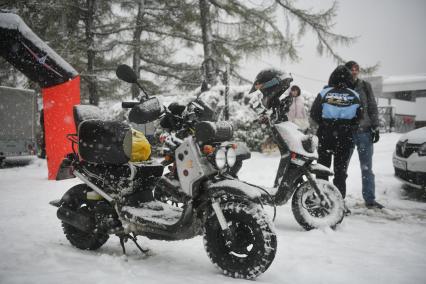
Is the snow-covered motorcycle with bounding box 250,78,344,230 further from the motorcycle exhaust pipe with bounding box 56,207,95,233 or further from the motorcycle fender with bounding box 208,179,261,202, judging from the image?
the motorcycle exhaust pipe with bounding box 56,207,95,233

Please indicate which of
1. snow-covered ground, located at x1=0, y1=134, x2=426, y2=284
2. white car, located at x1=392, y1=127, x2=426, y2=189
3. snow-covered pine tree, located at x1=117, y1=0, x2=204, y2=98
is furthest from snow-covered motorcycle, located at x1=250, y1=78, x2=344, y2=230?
snow-covered pine tree, located at x1=117, y1=0, x2=204, y2=98

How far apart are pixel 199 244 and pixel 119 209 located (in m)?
1.03

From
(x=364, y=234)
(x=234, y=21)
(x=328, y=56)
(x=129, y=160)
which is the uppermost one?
(x=234, y=21)

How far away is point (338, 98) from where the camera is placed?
5.15 metres

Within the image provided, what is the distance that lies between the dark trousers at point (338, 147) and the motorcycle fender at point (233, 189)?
2.74 m

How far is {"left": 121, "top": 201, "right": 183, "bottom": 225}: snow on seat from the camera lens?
3.17 metres

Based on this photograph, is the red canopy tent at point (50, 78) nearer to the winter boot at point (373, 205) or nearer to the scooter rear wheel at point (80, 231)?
the scooter rear wheel at point (80, 231)

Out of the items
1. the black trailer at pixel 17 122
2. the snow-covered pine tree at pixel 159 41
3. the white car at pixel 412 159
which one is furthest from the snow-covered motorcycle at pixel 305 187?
the snow-covered pine tree at pixel 159 41

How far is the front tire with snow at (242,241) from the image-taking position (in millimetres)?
2752

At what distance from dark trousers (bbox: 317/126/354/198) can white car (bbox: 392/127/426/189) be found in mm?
1289

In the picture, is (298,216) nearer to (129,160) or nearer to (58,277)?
(129,160)

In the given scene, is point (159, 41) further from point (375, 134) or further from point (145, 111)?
point (145, 111)

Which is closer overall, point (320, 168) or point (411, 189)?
point (320, 168)

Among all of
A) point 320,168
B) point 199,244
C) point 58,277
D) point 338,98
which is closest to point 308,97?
point 338,98
